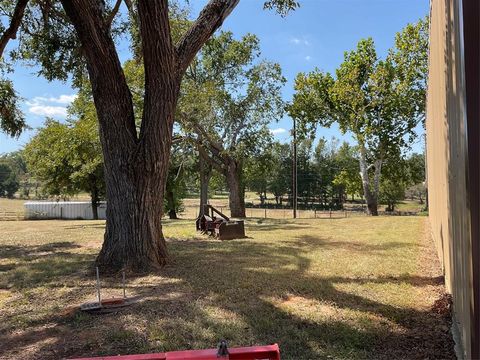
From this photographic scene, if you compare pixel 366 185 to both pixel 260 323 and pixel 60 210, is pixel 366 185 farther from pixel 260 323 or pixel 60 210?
pixel 60 210

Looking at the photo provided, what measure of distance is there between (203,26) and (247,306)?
17.8 feet

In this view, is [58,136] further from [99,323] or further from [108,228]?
[99,323]

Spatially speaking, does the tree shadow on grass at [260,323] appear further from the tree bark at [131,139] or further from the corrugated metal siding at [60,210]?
the corrugated metal siding at [60,210]

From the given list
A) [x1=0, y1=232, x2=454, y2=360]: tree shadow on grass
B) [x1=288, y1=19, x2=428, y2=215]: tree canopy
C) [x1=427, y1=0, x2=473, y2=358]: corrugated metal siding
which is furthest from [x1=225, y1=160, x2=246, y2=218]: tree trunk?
[x1=427, y1=0, x2=473, y2=358]: corrugated metal siding

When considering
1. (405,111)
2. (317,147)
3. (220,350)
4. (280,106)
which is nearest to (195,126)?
(280,106)

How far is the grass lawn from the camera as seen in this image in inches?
172

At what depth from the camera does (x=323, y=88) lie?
98.8 ft

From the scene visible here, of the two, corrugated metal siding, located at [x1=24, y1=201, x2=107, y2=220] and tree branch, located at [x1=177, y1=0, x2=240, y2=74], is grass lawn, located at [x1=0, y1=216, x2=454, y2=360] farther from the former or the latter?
corrugated metal siding, located at [x1=24, y1=201, x2=107, y2=220]

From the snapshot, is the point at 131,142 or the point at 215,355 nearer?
the point at 215,355

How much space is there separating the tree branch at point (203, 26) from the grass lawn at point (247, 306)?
4.10 metres

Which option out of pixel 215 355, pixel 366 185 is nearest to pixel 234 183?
pixel 366 185

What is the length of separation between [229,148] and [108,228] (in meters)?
18.2

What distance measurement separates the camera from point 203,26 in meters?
8.47

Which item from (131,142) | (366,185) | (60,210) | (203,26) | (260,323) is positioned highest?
(203,26)
